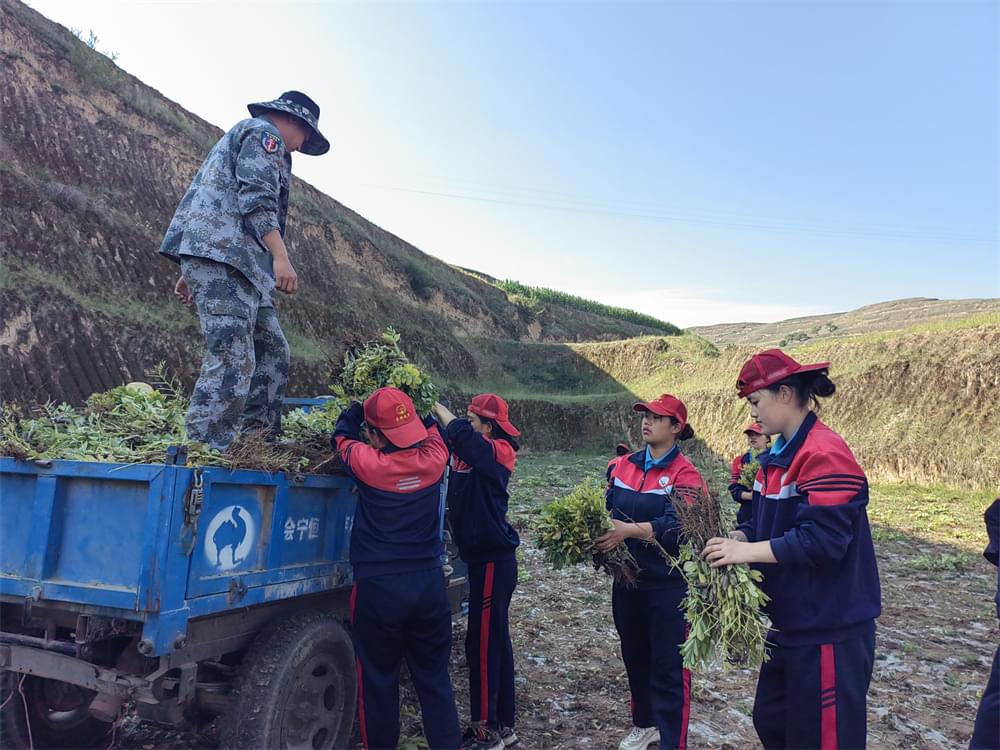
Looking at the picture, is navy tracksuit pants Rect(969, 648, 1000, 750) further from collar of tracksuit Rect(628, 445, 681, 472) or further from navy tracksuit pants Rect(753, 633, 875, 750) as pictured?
collar of tracksuit Rect(628, 445, 681, 472)

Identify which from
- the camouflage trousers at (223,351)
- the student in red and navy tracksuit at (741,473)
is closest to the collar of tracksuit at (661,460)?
the student in red and navy tracksuit at (741,473)

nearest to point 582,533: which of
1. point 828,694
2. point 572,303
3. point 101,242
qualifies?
point 828,694

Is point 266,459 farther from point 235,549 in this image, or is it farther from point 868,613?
point 868,613

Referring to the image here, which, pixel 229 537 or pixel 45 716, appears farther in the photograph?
pixel 45 716

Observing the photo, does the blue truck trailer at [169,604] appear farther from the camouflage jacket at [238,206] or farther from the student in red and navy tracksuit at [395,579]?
the camouflage jacket at [238,206]

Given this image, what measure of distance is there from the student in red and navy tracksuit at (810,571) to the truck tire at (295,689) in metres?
2.08

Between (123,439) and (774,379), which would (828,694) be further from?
(123,439)

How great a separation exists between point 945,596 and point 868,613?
6.76 m

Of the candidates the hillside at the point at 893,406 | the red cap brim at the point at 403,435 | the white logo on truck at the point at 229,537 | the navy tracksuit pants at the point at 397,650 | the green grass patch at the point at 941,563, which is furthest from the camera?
the hillside at the point at 893,406

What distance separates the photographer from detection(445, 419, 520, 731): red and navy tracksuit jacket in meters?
4.13

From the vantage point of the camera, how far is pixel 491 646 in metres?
4.13

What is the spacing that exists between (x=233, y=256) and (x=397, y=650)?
2500 mm

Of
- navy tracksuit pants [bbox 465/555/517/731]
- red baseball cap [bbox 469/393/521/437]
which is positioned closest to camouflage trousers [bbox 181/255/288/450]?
red baseball cap [bbox 469/393/521/437]

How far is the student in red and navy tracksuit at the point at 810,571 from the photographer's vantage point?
250 cm
